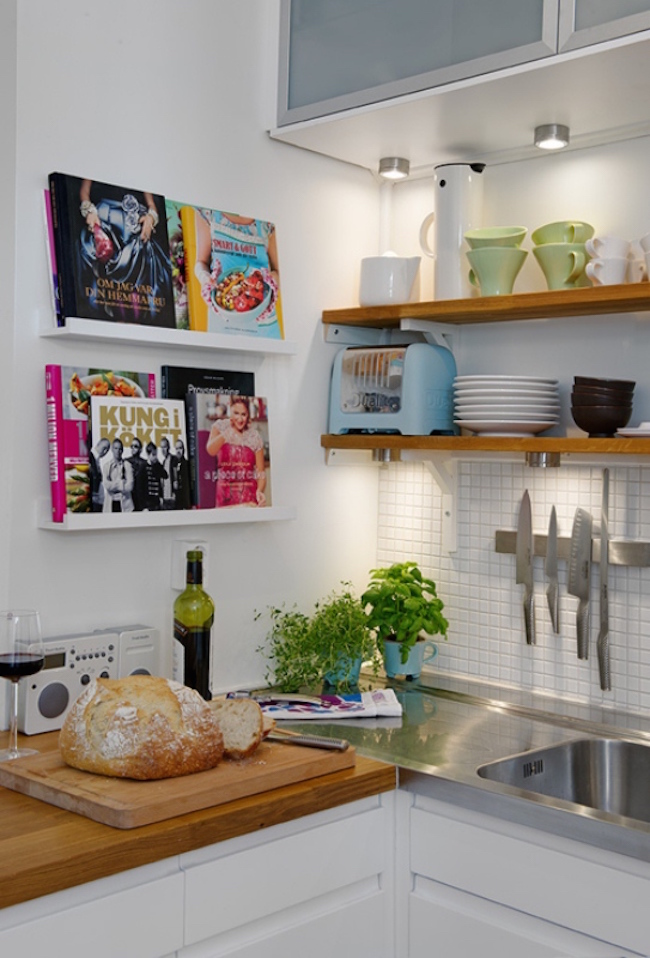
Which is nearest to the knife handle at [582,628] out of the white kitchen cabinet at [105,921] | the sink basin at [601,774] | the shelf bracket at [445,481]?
the sink basin at [601,774]

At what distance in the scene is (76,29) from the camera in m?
2.16

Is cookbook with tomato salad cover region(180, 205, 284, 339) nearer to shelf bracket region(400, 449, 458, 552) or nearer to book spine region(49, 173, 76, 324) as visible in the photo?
book spine region(49, 173, 76, 324)

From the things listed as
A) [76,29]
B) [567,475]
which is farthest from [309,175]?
[567,475]

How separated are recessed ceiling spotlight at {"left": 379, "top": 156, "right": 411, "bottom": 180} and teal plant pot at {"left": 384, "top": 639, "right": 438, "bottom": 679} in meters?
1.09

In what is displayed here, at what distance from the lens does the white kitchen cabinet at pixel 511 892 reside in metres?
1.71

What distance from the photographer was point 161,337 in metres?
2.21

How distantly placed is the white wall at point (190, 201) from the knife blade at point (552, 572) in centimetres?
54

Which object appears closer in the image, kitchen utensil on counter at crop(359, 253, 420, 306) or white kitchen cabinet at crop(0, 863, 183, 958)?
white kitchen cabinet at crop(0, 863, 183, 958)

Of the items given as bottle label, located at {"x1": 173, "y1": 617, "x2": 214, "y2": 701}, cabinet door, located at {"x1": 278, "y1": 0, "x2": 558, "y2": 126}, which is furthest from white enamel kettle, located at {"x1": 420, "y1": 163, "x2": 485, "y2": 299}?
bottle label, located at {"x1": 173, "y1": 617, "x2": 214, "y2": 701}

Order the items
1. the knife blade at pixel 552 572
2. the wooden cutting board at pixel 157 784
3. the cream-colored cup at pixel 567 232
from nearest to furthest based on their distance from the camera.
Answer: the wooden cutting board at pixel 157 784 → the cream-colored cup at pixel 567 232 → the knife blade at pixel 552 572

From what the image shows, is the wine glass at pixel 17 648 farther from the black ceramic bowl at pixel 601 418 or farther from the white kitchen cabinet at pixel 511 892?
the black ceramic bowl at pixel 601 418

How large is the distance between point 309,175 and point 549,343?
2.24 ft

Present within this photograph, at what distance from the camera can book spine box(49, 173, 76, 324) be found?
6.88ft

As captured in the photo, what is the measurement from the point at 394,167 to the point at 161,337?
30.7 inches
